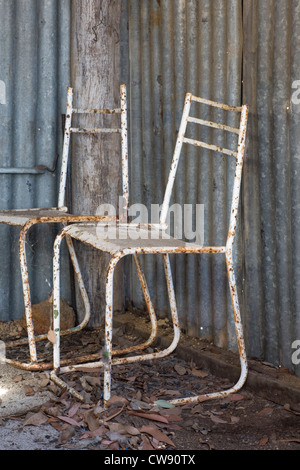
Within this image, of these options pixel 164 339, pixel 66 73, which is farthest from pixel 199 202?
pixel 66 73

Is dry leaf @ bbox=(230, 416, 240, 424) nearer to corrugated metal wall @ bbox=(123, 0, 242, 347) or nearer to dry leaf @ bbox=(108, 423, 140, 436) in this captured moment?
dry leaf @ bbox=(108, 423, 140, 436)

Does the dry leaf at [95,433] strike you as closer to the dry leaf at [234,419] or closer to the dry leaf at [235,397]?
the dry leaf at [234,419]

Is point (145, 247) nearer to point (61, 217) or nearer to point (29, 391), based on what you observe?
point (61, 217)

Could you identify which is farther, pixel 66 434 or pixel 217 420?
pixel 217 420

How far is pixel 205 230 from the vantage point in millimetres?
3055

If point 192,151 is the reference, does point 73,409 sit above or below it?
below

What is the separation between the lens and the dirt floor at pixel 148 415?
2.09 metres

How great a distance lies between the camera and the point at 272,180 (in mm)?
2643

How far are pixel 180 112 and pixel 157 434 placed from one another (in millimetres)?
1742

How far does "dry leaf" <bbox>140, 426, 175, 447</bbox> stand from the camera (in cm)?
208

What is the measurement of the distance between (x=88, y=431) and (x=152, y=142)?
1.83 m

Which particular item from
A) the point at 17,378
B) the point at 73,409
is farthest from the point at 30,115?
the point at 73,409

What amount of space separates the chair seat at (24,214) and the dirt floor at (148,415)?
70 centimetres

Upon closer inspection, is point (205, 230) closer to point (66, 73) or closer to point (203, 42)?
point (203, 42)
